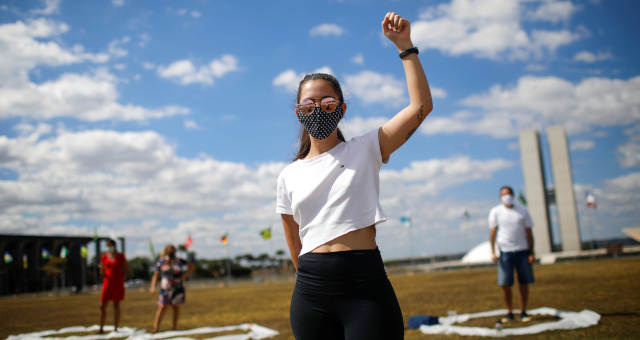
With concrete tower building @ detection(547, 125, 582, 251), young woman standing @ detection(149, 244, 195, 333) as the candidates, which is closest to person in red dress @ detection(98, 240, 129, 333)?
young woman standing @ detection(149, 244, 195, 333)

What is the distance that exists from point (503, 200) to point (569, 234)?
52478 mm

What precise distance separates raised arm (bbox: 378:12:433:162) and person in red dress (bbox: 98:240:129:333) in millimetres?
10013

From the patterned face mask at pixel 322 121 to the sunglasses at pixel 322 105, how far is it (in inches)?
0.5

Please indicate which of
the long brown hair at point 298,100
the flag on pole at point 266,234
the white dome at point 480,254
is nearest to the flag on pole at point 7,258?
the flag on pole at point 266,234

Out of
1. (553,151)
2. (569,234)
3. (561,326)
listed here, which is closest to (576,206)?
(569,234)

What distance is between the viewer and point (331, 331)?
1864 mm

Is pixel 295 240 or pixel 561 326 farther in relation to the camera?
pixel 561 326

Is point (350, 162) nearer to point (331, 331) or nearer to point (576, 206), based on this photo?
point (331, 331)

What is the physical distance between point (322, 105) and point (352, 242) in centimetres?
65

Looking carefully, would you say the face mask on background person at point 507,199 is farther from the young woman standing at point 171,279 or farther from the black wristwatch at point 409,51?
the black wristwatch at point 409,51

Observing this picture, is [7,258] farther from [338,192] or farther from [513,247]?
[338,192]

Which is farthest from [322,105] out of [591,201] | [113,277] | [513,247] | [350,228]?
[591,201]

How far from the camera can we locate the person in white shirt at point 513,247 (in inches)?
305

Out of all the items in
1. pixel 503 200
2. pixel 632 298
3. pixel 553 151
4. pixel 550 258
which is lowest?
pixel 550 258
